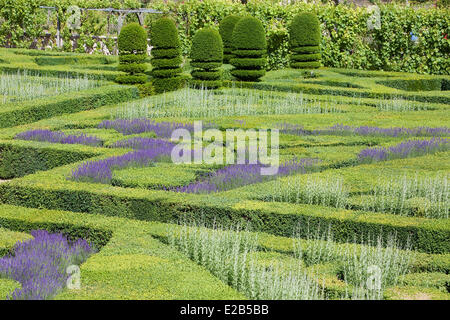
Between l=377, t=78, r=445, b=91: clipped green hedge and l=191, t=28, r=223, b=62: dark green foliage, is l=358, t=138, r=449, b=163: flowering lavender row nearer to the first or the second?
l=191, t=28, r=223, b=62: dark green foliage

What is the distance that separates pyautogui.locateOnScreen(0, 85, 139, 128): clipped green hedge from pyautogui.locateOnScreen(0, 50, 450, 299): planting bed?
4 cm

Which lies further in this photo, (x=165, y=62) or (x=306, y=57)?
(x=306, y=57)

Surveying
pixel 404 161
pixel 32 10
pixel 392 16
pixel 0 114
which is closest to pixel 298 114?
pixel 404 161

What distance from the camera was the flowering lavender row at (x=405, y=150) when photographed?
31.4ft

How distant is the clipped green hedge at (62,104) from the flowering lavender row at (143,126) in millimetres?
1614

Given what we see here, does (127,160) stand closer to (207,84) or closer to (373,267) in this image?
(373,267)

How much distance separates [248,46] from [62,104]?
6014mm

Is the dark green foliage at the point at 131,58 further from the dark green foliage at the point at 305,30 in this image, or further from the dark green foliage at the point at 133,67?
the dark green foliage at the point at 305,30

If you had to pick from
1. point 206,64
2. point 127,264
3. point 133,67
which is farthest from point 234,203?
point 133,67

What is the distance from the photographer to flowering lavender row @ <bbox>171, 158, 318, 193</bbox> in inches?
315

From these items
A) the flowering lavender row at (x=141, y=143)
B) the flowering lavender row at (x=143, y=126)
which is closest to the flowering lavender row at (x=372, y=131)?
the flowering lavender row at (x=143, y=126)

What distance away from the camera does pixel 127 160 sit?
9.11 meters
